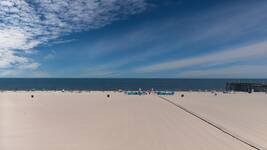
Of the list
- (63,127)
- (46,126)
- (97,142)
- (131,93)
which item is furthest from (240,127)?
(131,93)

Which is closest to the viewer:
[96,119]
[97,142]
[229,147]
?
[229,147]

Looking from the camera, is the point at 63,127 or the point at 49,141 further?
the point at 63,127

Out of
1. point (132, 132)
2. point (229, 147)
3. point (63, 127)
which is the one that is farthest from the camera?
point (63, 127)

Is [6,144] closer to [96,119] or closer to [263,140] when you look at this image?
[96,119]

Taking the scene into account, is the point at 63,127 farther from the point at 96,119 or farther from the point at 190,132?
the point at 190,132

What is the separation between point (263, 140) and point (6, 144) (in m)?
10.9

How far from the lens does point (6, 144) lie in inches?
429

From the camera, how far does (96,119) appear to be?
55.8 feet

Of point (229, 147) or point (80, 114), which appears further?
point (80, 114)

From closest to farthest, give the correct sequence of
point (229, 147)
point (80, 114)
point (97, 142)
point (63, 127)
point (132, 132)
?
1. point (229, 147)
2. point (97, 142)
3. point (132, 132)
4. point (63, 127)
5. point (80, 114)

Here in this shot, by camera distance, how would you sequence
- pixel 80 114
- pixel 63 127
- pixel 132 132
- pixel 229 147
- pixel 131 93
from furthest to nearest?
1. pixel 131 93
2. pixel 80 114
3. pixel 63 127
4. pixel 132 132
5. pixel 229 147

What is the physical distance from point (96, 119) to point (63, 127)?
293 centimetres

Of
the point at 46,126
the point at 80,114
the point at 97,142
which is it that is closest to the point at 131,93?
the point at 80,114

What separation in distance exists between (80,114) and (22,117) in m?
3.82
